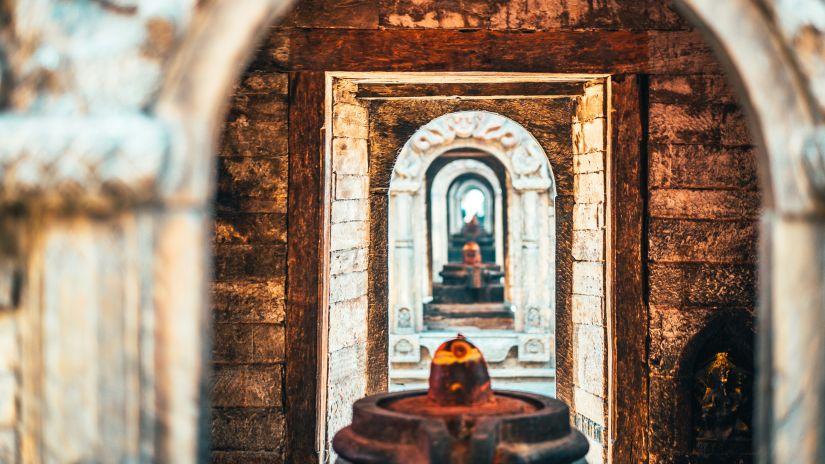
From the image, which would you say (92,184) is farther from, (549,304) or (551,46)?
(549,304)

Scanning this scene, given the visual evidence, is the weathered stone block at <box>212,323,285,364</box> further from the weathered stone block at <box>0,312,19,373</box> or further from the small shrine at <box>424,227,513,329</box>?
the small shrine at <box>424,227,513,329</box>

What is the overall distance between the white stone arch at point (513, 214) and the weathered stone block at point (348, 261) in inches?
220

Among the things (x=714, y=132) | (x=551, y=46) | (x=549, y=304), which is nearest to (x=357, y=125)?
(x=551, y=46)

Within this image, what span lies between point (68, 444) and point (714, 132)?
417 cm

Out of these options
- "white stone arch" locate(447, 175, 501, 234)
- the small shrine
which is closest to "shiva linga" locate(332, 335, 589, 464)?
the small shrine

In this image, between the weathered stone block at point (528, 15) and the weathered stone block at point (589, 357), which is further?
the weathered stone block at point (589, 357)

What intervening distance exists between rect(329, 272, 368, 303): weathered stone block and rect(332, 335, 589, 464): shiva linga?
5.91ft

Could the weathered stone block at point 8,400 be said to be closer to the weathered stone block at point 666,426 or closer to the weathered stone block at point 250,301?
the weathered stone block at point 250,301

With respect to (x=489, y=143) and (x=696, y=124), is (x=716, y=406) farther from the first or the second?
(x=489, y=143)

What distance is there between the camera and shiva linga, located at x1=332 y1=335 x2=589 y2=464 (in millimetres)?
3166

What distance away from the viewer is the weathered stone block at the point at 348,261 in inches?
Result: 222

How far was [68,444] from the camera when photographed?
2.01m

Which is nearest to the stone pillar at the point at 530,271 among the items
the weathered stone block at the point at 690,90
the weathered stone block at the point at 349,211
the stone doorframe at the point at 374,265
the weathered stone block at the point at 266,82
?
the stone doorframe at the point at 374,265

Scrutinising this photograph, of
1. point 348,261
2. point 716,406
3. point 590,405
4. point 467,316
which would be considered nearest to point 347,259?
point 348,261
